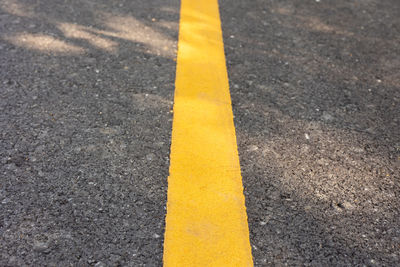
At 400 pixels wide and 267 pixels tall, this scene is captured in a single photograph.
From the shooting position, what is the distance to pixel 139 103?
2.27m

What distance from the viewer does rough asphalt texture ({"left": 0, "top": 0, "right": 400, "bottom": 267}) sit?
63.3 inches

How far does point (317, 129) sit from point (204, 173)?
0.66 meters

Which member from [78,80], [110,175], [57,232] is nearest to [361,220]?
[110,175]

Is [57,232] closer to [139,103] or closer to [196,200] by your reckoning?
[196,200]

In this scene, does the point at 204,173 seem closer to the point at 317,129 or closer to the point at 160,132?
the point at 160,132

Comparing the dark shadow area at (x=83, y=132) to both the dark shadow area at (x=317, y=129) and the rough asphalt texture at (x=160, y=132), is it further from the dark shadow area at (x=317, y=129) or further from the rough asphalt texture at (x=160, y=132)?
the dark shadow area at (x=317, y=129)

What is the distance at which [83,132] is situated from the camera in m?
2.04

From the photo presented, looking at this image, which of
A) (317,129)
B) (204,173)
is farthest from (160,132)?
(317,129)

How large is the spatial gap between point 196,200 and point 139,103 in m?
0.71

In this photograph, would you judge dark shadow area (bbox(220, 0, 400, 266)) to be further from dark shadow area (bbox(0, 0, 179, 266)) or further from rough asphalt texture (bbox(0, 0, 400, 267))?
dark shadow area (bbox(0, 0, 179, 266))

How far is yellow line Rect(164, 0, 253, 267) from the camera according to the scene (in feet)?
5.19

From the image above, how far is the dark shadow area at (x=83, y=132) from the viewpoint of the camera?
157 centimetres

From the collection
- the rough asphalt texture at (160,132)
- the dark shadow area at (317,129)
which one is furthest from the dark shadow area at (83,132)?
the dark shadow area at (317,129)

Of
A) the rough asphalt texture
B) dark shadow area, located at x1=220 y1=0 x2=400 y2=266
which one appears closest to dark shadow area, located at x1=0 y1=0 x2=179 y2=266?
the rough asphalt texture
